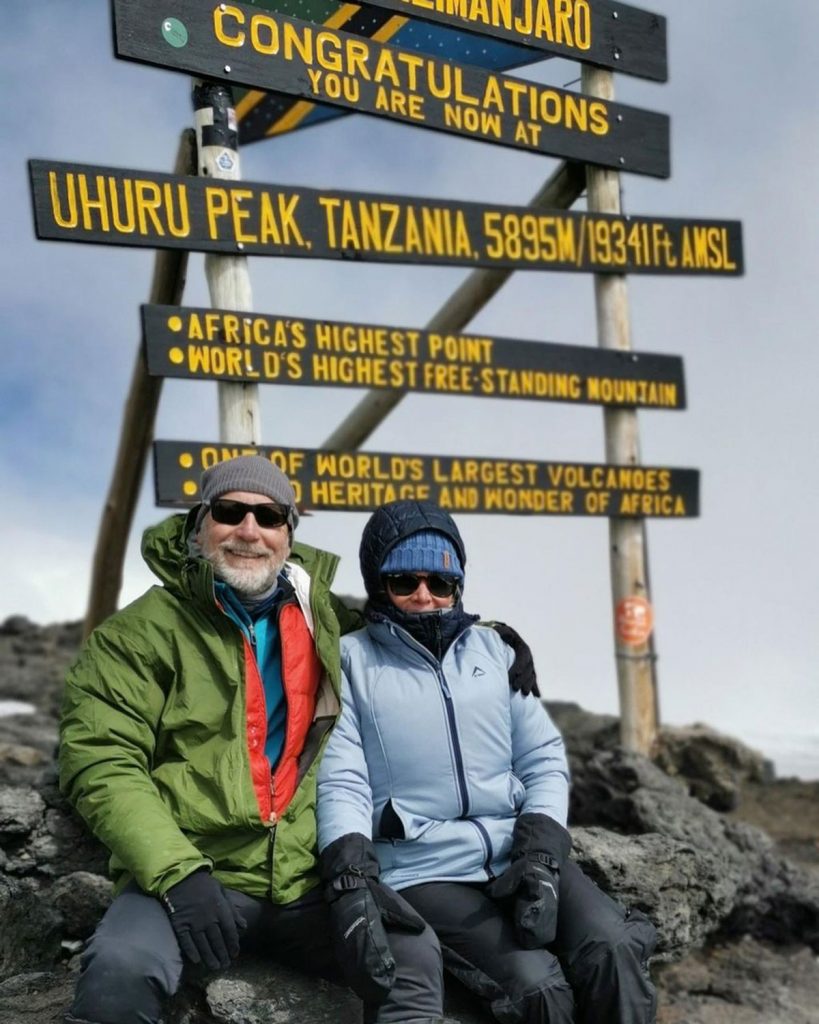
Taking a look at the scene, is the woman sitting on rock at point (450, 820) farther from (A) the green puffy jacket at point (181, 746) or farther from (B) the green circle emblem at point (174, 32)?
(B) the green circle emblem at point (174, 32)

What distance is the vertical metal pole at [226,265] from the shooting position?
6285 millimetres

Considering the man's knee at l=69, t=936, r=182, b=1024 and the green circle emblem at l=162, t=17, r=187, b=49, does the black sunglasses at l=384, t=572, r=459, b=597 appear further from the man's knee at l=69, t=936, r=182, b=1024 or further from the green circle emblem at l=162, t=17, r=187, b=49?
the green circle emblem at l=162, t=17, r=187, b=49

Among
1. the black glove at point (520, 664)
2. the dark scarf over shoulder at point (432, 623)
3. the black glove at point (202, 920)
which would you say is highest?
the dark scarf over shoulder at point (432, 623)

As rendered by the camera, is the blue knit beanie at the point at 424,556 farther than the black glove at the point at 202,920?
Yes

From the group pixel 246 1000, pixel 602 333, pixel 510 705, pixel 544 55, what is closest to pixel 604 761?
pixel 602 333

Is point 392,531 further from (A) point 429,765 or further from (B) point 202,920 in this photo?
(B) point 202,920

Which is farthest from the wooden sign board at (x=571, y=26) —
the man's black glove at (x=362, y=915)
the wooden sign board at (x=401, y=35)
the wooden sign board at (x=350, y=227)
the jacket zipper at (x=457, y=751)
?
the man's black glove at (x=362, y=915)

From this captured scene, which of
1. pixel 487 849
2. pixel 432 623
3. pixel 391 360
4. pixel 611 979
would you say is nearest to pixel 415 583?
pixel 432 623

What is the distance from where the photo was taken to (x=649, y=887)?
504cm

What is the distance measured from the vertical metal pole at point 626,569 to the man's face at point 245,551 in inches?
169

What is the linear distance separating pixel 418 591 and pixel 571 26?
16.2 feet

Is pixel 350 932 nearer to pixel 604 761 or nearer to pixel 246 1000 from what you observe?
pixel 246 1000

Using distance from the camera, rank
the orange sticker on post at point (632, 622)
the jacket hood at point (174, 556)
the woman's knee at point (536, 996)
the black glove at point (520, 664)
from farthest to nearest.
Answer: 1. the orange sticker on post at point (632, 622)
2. the black glove at point (520, 664)
3. the jacket hood at point (174, 556)
4. the woman's knee at point (536, 996)

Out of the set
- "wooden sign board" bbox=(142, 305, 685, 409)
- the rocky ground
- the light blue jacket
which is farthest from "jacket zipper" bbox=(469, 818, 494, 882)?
"wooden sign board" bbox=(142, 305, 685, 409)
